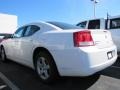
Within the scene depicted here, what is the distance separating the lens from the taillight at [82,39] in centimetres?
414

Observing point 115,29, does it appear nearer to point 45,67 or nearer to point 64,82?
point 64,82

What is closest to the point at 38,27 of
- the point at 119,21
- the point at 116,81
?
the point at 116,81

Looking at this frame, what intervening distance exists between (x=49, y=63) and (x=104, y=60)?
1.22 m

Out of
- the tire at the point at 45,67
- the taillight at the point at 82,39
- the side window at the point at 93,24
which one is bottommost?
the tire at the point at 45,67

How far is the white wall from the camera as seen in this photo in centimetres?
4038

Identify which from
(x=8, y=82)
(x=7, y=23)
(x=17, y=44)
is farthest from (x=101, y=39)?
(x=7, y=23)

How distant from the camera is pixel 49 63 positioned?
4621 millimetres

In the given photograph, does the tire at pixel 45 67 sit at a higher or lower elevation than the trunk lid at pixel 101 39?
lower

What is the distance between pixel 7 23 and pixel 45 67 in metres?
38.3

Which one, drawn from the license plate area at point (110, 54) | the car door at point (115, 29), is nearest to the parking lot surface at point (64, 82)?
the license plate area at point (110, 54)

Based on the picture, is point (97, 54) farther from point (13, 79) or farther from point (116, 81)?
point (13, 79)

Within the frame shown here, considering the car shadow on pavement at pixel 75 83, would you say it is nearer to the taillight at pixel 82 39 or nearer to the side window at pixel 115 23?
the taillight at pixel 82 39

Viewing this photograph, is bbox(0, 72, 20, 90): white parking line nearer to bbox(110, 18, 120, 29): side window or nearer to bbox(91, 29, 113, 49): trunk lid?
bbox(91, 29, 113, 49): trunk lid

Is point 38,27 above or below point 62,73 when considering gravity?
above
